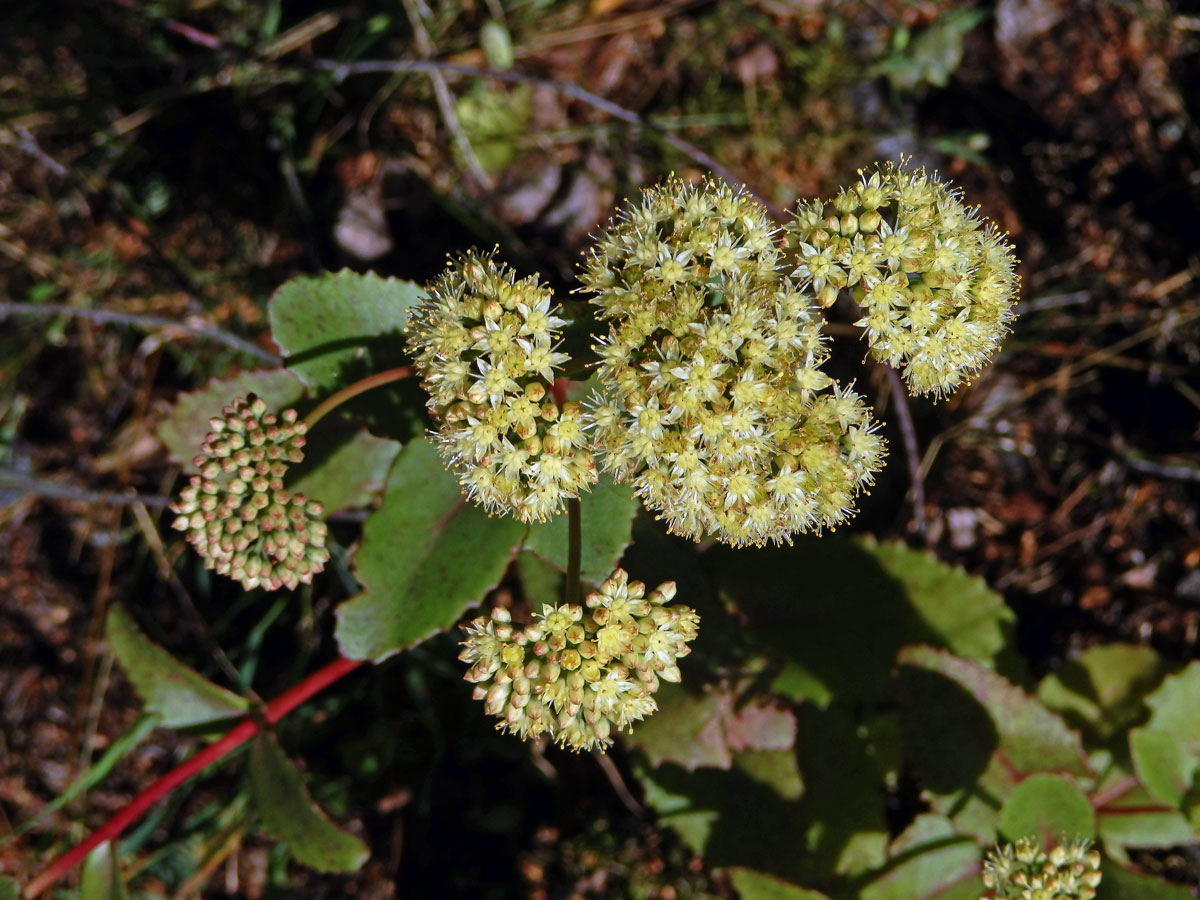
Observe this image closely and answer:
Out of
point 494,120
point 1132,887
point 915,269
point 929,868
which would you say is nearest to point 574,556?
point 915,269

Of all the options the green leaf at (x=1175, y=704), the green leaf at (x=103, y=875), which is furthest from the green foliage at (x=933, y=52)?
the green leaf at (x=103, y=875)

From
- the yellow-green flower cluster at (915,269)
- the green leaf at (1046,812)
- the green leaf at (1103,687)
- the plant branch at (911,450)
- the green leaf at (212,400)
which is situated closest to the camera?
the yellow-green flower cluster at (915,269)

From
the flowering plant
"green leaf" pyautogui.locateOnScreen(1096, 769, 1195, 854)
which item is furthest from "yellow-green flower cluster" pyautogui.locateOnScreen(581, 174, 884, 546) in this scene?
"green leaf" pyautogui.locateOnScreen(1096, 769, 1195, 854)

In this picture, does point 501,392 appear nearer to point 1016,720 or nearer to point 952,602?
point 952,602

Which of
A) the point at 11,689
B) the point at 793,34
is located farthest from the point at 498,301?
the point at 11,689

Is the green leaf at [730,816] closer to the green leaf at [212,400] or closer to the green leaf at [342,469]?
the green leaf at [342,469]

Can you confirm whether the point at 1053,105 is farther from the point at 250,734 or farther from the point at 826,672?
the point at 250,734

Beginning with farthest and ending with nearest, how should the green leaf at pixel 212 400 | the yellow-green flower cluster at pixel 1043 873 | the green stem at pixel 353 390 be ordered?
the green leaf at pixel 212 400
the green stem at pixel 353 390
the yellow-green flower cluster at pixel 1043 873
